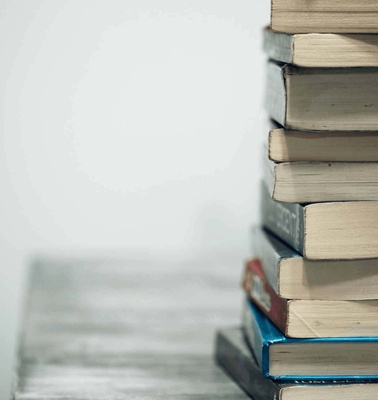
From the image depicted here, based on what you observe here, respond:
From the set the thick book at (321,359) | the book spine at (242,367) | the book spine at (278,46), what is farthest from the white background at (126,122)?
the thick book at (321,359)

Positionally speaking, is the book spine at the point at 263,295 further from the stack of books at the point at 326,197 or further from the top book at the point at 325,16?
the top book at the point at 325,16

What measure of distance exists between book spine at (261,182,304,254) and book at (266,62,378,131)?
10 cm

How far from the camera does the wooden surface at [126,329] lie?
1.22 m

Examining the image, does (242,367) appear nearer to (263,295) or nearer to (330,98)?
(263,295)

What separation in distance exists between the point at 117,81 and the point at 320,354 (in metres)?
2.70

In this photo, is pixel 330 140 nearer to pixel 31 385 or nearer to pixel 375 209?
pixel 375 209

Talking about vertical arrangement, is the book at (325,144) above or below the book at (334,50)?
below

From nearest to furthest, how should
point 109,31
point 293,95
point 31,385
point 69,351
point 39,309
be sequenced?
point 293,95, point 31,385, point 69,351, point 39,309, point 109,31

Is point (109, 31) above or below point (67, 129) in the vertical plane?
above

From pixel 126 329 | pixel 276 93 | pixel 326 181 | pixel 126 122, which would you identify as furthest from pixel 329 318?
pixel 126 122

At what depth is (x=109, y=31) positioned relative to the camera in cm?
369

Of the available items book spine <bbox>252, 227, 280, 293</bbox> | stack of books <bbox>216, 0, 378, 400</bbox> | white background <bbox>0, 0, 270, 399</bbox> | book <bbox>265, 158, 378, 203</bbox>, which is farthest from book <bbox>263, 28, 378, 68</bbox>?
white background <bbox>0, 0, 270, 399</bbox>

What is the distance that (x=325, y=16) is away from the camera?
1024 millimetres

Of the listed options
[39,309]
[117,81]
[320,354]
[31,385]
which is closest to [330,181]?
[320,354]
